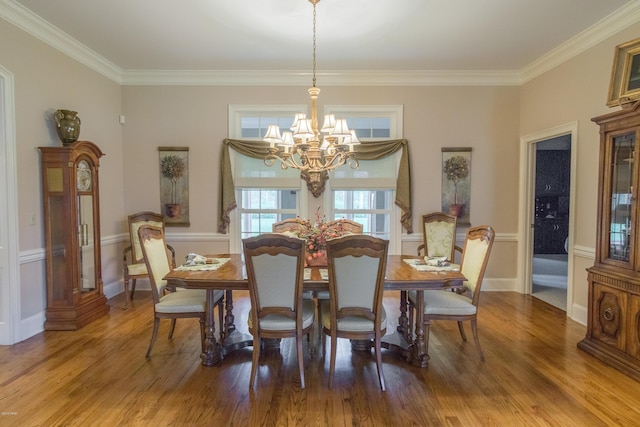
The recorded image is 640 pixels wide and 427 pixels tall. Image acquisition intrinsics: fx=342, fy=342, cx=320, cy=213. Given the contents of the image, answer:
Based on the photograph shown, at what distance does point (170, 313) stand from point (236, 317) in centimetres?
117

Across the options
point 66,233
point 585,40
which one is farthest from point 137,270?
point 585,40

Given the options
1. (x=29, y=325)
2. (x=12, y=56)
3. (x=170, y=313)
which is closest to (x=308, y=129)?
(x=170, y=313)

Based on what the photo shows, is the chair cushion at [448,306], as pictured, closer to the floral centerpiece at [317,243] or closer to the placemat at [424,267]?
the placemat at [424,267]

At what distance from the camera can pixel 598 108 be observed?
3463 millimetres

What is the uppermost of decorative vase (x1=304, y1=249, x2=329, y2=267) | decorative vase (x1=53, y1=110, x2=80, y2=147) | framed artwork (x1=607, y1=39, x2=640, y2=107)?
framed artwork (x1=607, y1=39, x2=640, y2=107)

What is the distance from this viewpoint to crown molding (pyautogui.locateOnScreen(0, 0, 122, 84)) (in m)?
3.08

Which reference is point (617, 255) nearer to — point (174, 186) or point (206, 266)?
point (206, 266)

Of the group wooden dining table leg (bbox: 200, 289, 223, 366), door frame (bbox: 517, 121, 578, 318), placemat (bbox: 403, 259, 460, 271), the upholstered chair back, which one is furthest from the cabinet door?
the upholstered chair back

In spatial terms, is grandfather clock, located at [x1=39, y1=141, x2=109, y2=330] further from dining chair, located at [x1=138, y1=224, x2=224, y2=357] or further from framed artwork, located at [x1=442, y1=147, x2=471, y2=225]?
framed artwork, located at [x1=442, y1=147, x2=471, y2=225]

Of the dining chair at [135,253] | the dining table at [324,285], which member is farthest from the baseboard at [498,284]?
the dining chair at [135,253]

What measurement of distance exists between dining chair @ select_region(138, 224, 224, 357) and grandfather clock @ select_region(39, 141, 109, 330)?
1.19 metres

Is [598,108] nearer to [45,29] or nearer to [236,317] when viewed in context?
[236,317]

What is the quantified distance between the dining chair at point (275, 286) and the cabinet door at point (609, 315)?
2444mm

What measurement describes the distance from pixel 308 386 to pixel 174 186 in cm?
346
